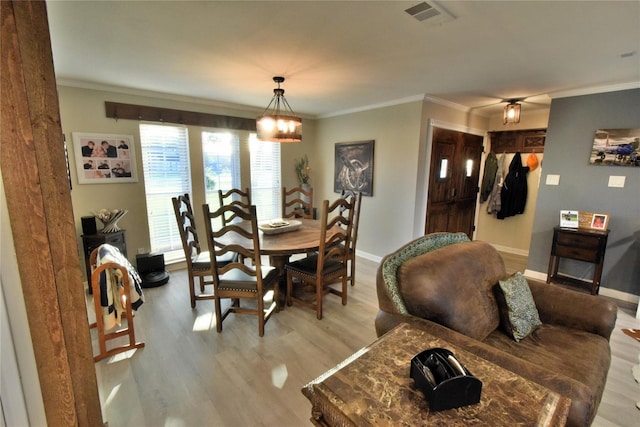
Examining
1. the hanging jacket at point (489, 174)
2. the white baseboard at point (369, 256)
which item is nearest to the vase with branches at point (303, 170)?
the white baseboard at point (369, 256)

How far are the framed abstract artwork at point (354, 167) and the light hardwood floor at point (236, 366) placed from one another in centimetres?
206

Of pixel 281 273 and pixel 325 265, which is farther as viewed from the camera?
pixel 281 273

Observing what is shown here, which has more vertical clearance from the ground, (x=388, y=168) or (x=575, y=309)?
(x=388, y=168)

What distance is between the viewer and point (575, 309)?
5.57ft

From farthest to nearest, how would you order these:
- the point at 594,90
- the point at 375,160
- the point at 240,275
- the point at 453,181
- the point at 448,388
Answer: the point at 453,181 < the point at 375,160 < the point at 594,90 < the point at 240,275 < the point at 448,388

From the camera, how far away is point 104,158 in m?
3.26

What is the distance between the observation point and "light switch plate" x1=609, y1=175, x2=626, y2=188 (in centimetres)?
303

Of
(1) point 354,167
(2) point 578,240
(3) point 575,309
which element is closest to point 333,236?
(3) point 575,309

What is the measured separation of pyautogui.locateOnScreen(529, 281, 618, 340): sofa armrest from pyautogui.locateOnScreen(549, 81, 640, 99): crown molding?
2676 mm

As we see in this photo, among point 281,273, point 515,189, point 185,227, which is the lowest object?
point 281,273

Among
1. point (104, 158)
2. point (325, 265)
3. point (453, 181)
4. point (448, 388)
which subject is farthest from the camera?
point (453, 181)

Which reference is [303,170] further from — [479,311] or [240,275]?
[479,311]

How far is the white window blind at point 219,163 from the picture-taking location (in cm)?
406

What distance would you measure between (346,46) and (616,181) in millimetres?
3349
